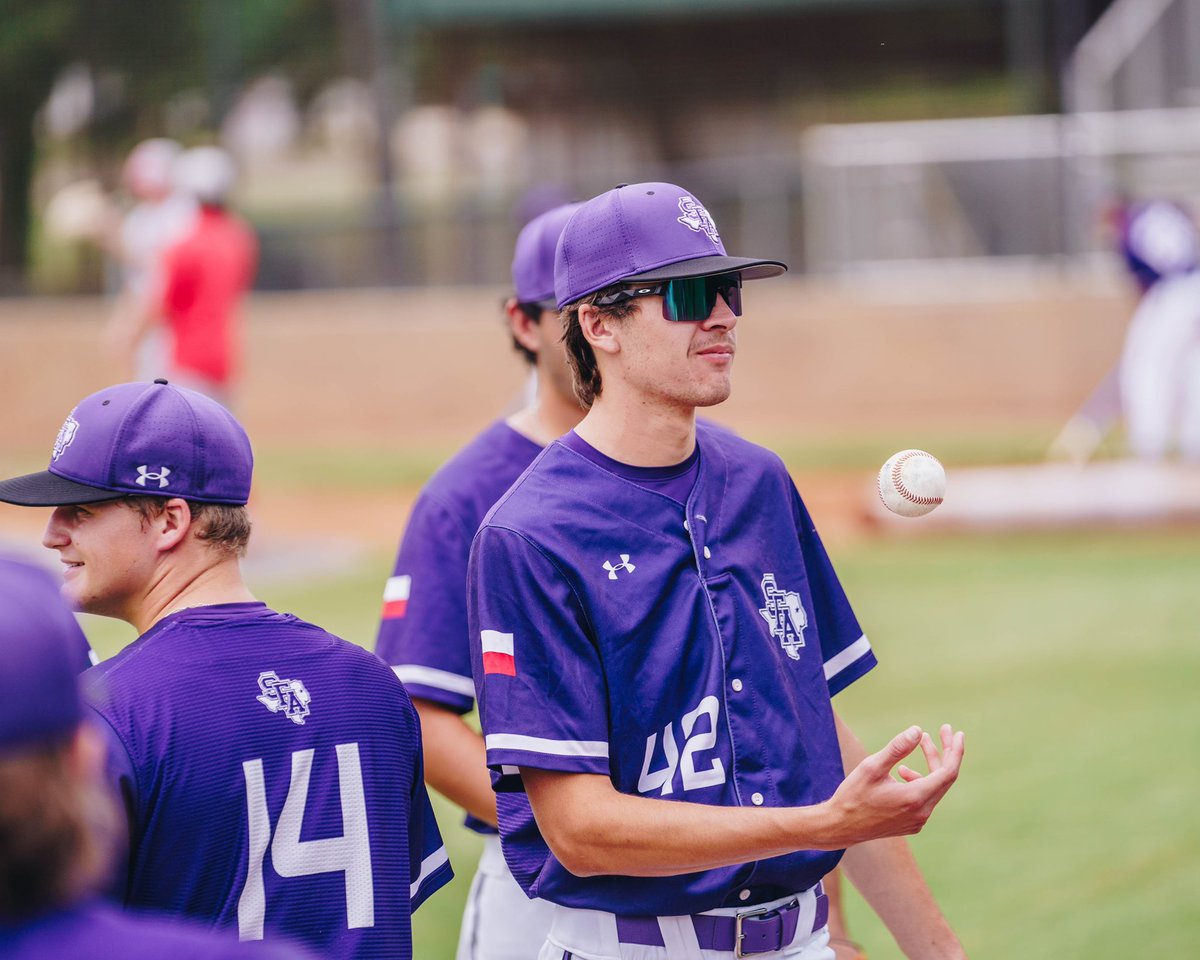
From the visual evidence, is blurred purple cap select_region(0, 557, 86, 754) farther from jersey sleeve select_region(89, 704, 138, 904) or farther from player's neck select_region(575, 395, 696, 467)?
player's neck select_region(575, 395, 696, 467)

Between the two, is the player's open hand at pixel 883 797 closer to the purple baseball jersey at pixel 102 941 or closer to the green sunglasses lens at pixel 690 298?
the green sunglasses lens at pixel 690 298

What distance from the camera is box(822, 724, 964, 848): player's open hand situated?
238cm

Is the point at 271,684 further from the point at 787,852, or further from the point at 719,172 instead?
the point at 719,172

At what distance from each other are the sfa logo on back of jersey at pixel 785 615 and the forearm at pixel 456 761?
889 millimetres

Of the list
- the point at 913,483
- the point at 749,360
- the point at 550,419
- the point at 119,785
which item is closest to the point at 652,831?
the point at 119,785

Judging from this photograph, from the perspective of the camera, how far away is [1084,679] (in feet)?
28.1

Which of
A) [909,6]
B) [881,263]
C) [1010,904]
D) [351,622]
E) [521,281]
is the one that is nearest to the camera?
[521,281]

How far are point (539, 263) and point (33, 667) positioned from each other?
7.84 feet

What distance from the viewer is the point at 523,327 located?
12.6ft

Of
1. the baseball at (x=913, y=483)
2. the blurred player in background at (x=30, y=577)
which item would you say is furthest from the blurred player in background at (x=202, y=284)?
the blurred player in background at (x=30, y=577)

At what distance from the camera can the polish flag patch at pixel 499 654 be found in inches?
101

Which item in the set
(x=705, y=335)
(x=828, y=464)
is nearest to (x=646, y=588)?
(x=705, y=335)

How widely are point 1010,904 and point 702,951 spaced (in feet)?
10.8

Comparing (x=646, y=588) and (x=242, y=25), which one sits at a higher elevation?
(x=242, y=25)
